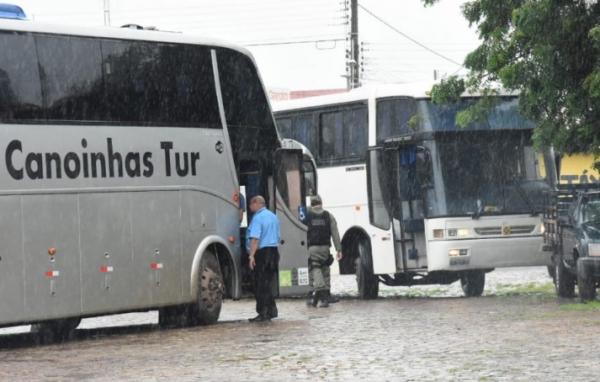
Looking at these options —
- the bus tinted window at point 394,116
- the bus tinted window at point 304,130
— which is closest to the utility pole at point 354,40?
the bus tinted window at point 304,130

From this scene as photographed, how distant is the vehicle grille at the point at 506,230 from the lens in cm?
2978

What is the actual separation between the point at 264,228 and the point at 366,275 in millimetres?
8272

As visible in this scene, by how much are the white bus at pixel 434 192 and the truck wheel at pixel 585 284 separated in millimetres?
3774

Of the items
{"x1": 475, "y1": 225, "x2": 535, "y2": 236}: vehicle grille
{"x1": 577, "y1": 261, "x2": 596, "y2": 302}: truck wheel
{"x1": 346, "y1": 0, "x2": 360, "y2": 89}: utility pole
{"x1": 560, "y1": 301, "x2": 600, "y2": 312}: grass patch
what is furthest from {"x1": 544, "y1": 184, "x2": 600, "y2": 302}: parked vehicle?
{"x1": 346, "y1": 0, "x2": 360, "y2": 89}: utility pole

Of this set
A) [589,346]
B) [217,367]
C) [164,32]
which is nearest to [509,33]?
[164,32]

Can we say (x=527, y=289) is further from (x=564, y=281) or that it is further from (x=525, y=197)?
(x=564, y=281)

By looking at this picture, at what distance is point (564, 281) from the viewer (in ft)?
92.0

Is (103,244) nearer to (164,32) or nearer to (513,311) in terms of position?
(164,32)

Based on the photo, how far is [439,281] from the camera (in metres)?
31.5

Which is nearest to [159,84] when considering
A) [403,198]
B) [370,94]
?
[403,198]

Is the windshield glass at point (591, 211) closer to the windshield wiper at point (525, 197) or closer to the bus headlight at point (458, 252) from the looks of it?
the windshield wiper at point (525, 197)

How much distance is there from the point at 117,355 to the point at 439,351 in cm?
350

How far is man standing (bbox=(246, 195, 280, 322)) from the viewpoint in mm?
23125

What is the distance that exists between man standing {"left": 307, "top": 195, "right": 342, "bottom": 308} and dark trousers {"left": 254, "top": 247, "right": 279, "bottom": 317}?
3.51 metres
